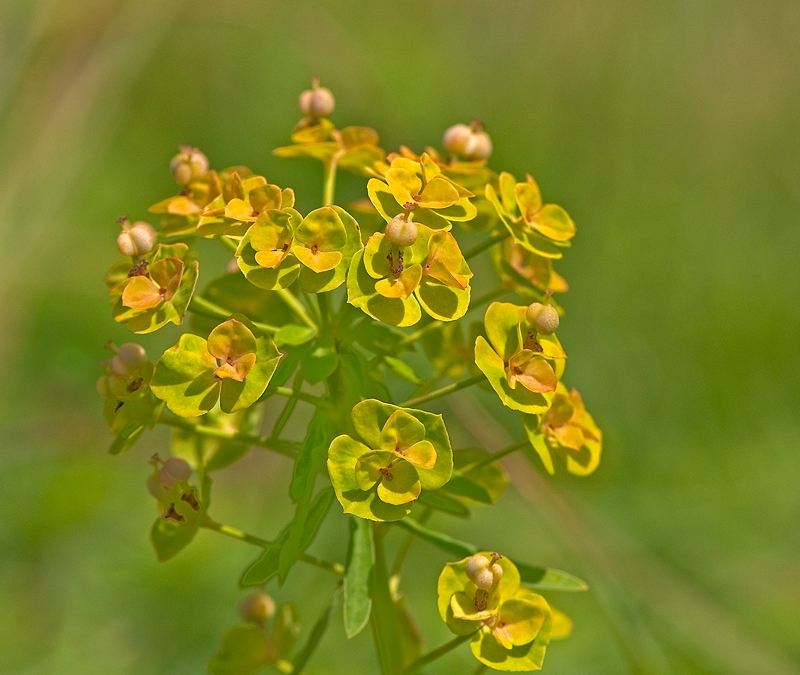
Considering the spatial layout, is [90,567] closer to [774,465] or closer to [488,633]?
[488,633]

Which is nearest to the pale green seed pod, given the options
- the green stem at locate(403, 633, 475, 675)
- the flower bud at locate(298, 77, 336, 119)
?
the green stem at locate(403, 633, 475, 675)

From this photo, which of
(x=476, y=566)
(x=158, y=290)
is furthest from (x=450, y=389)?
(x=158, y=290)

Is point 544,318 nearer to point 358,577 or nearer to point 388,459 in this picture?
point 388,459

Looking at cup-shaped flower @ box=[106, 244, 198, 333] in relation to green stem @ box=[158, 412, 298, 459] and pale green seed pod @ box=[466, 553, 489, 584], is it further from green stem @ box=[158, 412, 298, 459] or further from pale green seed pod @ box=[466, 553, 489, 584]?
pale green seed pod @ box=[466, 553, 489, 584]

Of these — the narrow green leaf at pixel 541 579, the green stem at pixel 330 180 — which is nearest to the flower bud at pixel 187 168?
the green stem at pixel 330 180

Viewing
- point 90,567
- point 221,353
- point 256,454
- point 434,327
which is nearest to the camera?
point 221,353

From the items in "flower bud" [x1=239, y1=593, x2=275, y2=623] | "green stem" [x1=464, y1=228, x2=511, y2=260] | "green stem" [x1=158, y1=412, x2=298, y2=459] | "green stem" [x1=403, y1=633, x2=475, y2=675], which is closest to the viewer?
"green stem" [x1=403, y1=633, x2=475, y2=675]

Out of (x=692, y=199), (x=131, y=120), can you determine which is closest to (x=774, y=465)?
(x=692, y=199)
